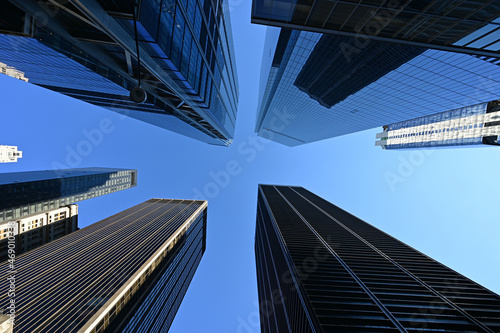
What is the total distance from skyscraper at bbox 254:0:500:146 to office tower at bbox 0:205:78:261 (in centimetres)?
9683

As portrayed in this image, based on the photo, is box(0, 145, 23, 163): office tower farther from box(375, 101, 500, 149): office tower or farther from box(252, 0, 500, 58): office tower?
box(375, 101, 500, 149): office tower

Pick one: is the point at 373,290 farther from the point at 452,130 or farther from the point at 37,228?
the point at 37,228

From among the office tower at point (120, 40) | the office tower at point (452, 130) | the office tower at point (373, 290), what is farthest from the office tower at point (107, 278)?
the office tower at point (452, 130)

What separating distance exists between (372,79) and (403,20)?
45235mm

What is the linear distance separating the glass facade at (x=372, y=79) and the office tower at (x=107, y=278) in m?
77.6

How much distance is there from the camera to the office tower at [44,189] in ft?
228

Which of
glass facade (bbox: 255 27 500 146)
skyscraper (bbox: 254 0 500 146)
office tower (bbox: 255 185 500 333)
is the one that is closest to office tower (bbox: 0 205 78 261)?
office tower (bbox: 255 185 500 333)

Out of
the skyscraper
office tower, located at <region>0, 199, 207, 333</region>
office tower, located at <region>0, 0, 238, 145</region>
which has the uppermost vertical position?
the skyscraper

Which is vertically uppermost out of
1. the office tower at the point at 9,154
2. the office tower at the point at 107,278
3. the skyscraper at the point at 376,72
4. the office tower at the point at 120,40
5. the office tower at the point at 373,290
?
the skyscraper at the point at 376,72

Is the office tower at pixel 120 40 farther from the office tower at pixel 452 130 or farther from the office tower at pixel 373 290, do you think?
the office tower at pixel 452 130

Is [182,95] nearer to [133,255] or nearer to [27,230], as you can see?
[133,255]

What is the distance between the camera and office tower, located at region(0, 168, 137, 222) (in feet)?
228

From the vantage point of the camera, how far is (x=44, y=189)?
271 feet

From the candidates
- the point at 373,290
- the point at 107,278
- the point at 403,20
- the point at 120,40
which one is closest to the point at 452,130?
the point at 373,290
